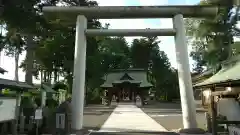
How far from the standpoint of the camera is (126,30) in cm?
1120

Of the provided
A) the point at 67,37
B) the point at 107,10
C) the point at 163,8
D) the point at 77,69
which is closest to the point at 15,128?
the point at 77,69

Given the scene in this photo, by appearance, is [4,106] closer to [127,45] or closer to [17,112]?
[17,112]

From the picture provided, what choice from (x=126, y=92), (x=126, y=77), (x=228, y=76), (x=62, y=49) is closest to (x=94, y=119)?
(x=228, y=76)

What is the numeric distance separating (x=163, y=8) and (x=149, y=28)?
1.15m

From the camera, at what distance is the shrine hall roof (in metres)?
38.2

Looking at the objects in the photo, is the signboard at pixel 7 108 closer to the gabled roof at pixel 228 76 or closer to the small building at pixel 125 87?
the gabled roof at pixel 228 76

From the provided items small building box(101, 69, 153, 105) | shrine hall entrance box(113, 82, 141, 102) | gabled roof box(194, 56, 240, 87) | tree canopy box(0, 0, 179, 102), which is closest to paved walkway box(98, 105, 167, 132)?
gabled roof box(194, 56, 240, 87)

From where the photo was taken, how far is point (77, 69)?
10.6 m

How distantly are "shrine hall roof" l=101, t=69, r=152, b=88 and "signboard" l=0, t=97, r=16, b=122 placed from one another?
28.9 metres

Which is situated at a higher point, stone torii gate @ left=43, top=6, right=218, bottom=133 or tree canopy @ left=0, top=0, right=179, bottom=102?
tree canopy @ left=0, top=0, right=179, bottom=102

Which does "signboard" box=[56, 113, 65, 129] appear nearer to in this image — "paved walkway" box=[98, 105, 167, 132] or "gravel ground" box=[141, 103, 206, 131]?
"paved walkway" box=[98, 105, 167, 132]

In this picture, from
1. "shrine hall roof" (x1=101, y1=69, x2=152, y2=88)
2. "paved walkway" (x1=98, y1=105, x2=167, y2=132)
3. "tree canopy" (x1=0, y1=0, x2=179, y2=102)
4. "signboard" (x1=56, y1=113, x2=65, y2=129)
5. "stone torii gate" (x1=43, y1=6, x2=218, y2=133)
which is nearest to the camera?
"signboard" (x1=56, y1=113, x2=65, y2=129)

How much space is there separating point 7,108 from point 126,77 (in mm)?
31911

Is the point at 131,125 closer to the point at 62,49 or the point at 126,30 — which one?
the point at 126,30
